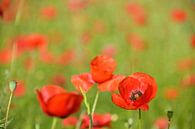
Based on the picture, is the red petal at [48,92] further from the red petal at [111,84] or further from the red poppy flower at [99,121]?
the red petal at [111,84]

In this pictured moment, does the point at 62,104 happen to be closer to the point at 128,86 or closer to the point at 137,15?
the point at 128,86

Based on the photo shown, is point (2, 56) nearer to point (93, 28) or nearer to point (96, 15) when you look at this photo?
point (93, 28)

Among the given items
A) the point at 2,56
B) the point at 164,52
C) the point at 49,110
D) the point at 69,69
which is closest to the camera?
the point at 49,110

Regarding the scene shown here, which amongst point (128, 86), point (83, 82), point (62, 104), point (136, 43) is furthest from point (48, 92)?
point (136, 43)

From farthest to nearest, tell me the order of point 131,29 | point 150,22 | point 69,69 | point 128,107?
point 150,22, point 131,29, point 69,69, point 128,107

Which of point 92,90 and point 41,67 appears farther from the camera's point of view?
point 41,67

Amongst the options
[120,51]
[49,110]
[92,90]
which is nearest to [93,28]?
[120,51]

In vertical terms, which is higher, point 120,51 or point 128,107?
point 120,51
